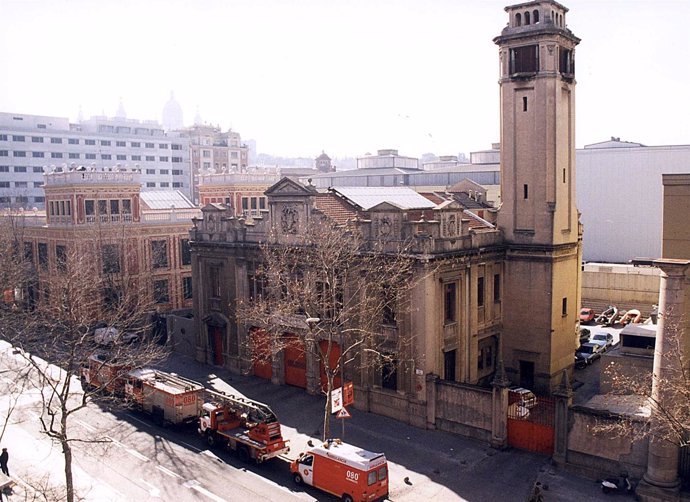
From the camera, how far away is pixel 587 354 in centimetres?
4431

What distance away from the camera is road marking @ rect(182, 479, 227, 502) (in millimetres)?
25234

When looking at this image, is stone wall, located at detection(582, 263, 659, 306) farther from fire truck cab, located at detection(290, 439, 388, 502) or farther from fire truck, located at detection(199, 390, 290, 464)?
fire truck cab, located at detection(290, 439, 388, 502)

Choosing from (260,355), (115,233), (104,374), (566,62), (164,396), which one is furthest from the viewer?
(115,233)

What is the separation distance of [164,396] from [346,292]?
11378mm

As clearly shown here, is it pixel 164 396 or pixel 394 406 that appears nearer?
pixel 164 396

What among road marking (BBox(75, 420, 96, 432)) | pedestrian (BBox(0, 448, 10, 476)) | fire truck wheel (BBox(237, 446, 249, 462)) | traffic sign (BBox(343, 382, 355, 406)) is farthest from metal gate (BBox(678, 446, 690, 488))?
road marking (BBox(75, 420, 96, 432))

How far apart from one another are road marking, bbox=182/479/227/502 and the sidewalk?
4931 millimetres

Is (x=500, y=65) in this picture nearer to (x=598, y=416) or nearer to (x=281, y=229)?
(x=281, y=229)

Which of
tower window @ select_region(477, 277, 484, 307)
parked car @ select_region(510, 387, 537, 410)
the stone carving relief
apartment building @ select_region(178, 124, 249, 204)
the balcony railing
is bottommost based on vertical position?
parked car @ select_region(510, 387, 537, 410)

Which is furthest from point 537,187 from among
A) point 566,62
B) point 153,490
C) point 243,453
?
point 153,490

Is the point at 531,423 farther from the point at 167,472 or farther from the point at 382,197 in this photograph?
the point at 382,197

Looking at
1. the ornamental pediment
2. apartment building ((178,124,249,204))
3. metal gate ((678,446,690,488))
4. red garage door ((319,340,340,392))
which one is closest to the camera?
metal gate ((678,446,690,488))

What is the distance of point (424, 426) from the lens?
3266 centimetres

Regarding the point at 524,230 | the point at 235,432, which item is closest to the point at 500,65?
the point at 524,230
